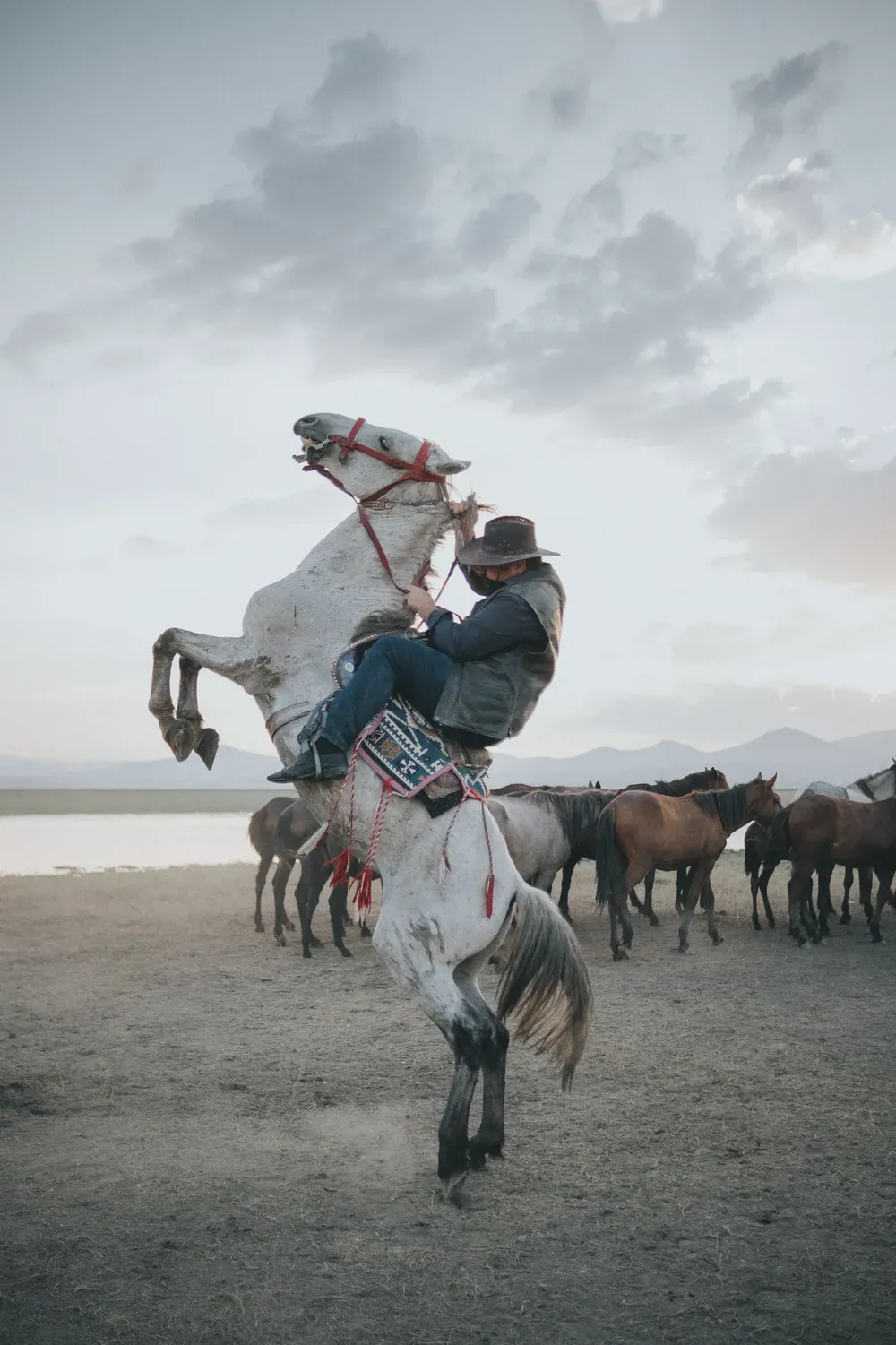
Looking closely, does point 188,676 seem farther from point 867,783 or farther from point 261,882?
point 867,783

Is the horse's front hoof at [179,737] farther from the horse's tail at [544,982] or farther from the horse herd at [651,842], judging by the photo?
the horse herd at [651,842]

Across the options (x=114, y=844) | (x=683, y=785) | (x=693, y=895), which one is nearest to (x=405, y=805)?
(x=693, y=895)

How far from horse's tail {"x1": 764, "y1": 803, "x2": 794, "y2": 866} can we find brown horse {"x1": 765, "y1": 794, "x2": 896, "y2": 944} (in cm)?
13

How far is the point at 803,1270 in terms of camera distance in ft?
9.77

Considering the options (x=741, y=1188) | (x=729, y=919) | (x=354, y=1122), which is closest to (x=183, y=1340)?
(x=354, y=1122)

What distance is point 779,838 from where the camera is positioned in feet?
36.0

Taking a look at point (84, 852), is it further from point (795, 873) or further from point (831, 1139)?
point (831, 1139)

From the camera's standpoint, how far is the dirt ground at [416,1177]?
2.74m

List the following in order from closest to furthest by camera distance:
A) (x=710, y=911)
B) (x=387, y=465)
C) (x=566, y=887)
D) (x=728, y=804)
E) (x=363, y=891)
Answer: (x=363, y=891) → (x=387, y=465) → (x=710, y=911) → (x=728, y=804) → (x=566, y=887)

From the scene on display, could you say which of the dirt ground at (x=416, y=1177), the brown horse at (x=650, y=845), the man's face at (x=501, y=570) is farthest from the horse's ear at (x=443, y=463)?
the brown horse at (x=650, y=845)

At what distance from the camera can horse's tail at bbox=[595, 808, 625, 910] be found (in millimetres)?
9789

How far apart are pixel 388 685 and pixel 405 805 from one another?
1.72 ft

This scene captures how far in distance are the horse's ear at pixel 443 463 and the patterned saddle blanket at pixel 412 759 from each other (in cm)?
113

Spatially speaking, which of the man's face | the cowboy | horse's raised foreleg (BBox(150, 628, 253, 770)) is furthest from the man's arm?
horse's raised foreleg (BBox(150, 628, 253, 770))
